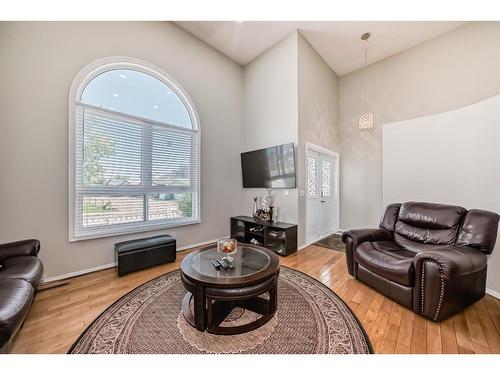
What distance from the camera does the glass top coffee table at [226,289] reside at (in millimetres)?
Result: 1480

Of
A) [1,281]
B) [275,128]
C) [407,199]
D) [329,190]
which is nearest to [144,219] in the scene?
[1,281]

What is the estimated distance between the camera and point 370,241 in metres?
2.50

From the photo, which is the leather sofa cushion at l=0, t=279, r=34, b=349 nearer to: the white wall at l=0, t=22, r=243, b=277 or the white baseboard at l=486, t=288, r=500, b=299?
the white wall at l=0, t=22, r=243, b=277

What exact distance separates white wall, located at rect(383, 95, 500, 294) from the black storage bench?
3.73m

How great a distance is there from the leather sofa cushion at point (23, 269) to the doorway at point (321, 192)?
3.70 meters

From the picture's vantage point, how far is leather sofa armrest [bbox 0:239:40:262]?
6.16ft

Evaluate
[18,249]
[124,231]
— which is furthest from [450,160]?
[18,249]

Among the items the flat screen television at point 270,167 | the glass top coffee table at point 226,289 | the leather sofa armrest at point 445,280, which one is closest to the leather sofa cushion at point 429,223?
the leather sofa armrest at point 445,280

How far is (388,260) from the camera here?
6.61 ft

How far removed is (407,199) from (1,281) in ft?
15.8

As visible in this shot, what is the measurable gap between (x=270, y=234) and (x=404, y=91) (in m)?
4.07

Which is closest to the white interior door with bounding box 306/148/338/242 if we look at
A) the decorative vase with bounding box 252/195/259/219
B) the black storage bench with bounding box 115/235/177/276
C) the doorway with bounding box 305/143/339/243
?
the doorway with bounding box 305/143/339/243
